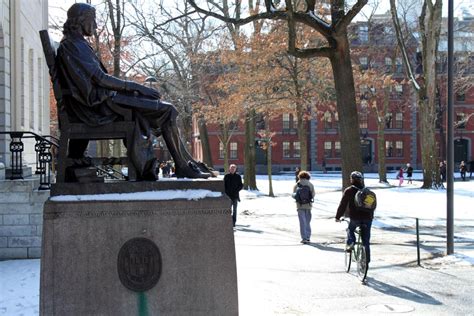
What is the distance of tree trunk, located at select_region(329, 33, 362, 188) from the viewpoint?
19.0 m

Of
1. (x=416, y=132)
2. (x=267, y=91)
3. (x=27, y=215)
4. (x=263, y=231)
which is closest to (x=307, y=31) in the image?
(x=267, y=91)

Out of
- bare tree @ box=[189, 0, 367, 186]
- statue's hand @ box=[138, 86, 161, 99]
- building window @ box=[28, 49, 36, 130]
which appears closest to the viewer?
statue's hand @ box=[138, 86, 161, 99]

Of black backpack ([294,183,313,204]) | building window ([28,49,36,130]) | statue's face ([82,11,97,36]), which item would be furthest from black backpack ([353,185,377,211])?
building window ([28,49,36,130])

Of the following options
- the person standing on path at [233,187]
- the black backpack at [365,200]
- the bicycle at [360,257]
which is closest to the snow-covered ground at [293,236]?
the bicycle at [360,257]

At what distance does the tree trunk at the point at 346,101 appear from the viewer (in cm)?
1902

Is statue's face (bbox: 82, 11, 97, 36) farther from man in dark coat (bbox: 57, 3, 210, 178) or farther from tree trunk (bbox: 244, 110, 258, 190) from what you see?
tree trunk (bbox: 244, 110, 258, 190)

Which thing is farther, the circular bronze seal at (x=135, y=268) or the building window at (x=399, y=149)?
the building window at (x=399, y=149)

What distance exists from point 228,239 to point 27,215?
7880 millimetres

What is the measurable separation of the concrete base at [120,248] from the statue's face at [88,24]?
1.95m

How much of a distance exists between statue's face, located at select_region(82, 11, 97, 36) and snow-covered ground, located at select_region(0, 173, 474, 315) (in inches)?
145

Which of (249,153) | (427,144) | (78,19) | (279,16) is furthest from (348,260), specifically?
(249,153)

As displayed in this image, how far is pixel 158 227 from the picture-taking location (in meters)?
6.12

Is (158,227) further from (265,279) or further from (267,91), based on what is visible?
(267,91)

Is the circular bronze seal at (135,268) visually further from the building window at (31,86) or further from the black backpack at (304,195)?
the building window at (31,86)
